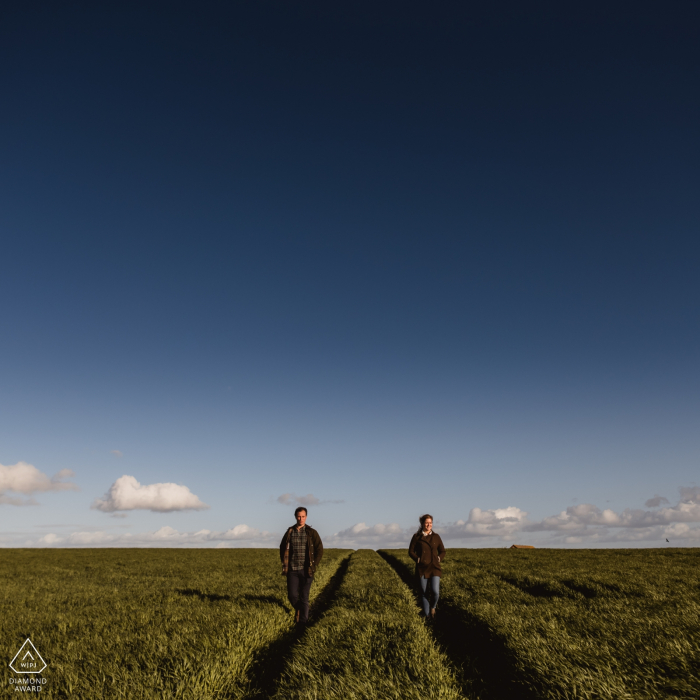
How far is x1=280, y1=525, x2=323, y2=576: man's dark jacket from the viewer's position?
427 inches

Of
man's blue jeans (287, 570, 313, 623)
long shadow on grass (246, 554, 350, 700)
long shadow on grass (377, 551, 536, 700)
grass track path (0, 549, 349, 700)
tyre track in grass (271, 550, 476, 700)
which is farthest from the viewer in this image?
man's blue jeans (287, 570, 313, 623)

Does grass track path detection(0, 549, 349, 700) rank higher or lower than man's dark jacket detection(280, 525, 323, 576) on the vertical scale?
lower

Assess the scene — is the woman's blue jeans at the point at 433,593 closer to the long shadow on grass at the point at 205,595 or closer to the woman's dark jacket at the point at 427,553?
the woman's dark jacket at the point at 427,553

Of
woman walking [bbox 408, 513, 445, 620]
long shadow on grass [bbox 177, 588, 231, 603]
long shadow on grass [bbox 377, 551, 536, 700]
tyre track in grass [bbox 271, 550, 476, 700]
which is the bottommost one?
long shadow on grass [bbox 177, 588, 231, 603]

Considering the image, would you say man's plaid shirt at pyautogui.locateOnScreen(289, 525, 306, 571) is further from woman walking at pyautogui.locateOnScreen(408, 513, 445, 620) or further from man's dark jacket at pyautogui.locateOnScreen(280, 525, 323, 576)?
woman walking at pyautogui.locateOnScreen(408, 513, 445, 620)

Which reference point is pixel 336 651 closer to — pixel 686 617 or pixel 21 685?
pixel 21 685

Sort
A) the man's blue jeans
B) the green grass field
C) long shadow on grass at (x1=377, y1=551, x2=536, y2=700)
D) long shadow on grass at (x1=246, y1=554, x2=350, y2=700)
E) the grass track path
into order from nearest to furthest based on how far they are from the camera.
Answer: the green grass field < the grass track path < long shadow on grass at (x1=377, y1=551, x2=536, y2=700) < long shadow on grass at (x1=246, y1=554, x2=350, y2=700) < the man's blue jeans

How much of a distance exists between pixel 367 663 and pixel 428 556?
467 cm

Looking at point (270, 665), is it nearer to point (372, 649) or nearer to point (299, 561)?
point (372, 649)

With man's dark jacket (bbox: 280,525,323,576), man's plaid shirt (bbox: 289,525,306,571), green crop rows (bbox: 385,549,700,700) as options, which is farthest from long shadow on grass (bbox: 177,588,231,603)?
green crop rows (bbox: 385,549,700,700)

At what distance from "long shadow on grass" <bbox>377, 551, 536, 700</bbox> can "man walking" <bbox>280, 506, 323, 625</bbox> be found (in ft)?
9.98

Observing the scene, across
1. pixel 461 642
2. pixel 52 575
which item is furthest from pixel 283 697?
pixel 52 575

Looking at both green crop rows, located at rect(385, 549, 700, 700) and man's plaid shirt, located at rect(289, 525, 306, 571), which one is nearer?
green crop rows, located at rect(385, 549, 700, 700)

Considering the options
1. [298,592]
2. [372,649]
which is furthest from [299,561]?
[372,649]
